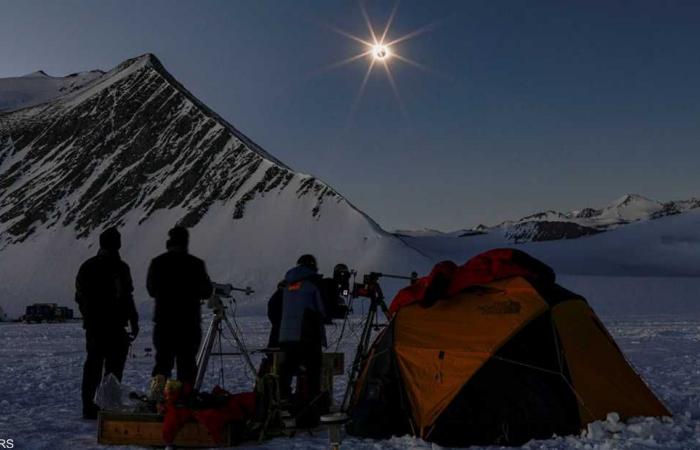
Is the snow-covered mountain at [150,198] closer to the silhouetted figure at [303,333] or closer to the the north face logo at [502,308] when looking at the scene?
the silhouetted figure at [303,333]

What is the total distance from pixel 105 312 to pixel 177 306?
1.20m

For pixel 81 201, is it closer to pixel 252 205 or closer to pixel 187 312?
pixel 252 205

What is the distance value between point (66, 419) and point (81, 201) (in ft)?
305

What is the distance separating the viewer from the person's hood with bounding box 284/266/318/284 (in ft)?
25.4

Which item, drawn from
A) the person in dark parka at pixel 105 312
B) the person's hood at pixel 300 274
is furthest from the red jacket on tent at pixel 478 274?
the person in dark parka at pixel 105 312

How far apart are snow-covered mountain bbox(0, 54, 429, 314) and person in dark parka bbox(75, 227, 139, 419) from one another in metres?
64.2

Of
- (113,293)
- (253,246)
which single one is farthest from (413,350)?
(253,246)

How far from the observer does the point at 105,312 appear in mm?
8281

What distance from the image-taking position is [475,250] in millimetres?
110562

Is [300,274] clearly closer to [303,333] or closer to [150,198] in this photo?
[303,333]

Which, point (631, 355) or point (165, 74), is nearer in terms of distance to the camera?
point (631, 355)

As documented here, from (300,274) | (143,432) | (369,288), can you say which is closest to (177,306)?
(300,274)

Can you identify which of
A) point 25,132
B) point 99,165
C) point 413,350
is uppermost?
point 25,132

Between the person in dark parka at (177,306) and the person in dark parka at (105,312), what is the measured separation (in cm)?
72
